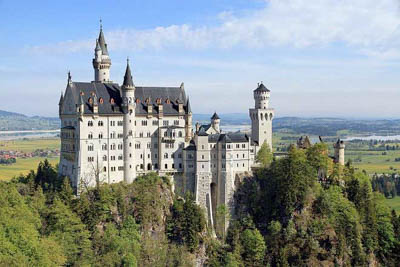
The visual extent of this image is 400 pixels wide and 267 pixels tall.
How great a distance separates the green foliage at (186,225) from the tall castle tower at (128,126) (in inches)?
383

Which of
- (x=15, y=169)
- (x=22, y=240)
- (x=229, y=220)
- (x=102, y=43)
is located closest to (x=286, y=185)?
(x=229, y=220)

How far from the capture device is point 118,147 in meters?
89.8

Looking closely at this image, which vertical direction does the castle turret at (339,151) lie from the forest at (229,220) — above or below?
above

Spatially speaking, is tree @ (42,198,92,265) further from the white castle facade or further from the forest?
the white castle facade

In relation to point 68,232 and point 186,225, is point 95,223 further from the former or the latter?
point 186,225

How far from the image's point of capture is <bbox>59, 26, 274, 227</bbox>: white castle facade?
286 feet

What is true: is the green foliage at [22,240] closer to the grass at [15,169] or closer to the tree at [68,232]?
the tree at [68,232]

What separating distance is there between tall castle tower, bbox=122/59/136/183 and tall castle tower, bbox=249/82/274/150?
25.6 m

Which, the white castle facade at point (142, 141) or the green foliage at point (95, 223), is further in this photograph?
the white castle facade at point (142, 141)

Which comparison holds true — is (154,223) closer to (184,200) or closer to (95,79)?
(184,200)

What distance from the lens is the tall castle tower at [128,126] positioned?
90.0 m

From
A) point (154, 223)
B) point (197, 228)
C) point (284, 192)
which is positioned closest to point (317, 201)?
point (284, 192)

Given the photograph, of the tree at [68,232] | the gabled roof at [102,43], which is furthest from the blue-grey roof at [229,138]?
the tree at [68,232]

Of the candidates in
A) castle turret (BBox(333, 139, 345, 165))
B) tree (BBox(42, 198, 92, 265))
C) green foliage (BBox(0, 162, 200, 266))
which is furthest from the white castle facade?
castle turret (BBox(333, 139, 345, 165))
